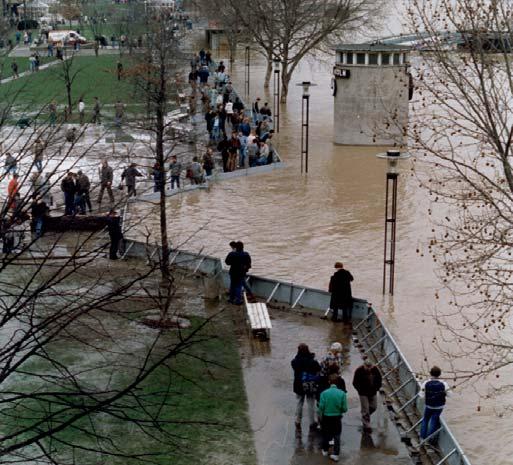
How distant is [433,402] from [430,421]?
338mm

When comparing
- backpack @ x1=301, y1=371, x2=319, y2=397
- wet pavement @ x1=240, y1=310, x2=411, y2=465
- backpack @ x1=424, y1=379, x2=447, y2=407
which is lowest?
wet pavement @ x1=240, y1=310, x2=411, y2=465

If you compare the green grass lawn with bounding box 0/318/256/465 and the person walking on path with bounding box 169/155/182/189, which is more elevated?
the person walking on path with bounding box 169/155/182/189

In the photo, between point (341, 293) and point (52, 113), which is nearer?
point (341, 293)

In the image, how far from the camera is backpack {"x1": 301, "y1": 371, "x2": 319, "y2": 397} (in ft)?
49.5

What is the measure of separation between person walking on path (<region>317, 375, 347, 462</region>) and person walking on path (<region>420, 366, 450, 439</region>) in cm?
99

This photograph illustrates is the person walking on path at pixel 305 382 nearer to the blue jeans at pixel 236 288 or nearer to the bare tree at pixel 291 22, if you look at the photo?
the blue jeans at pixel 236 288

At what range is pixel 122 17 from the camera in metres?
76.1

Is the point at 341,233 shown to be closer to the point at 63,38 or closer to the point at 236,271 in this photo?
the point at 236,271

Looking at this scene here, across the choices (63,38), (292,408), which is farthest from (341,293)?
(63,38)

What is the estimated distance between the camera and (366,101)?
3766cm

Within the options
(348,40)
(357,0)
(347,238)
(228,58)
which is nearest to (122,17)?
(228,58)

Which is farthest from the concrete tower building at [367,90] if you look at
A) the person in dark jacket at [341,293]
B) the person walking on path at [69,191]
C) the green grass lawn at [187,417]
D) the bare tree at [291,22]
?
the green grass lawn at [187,417]

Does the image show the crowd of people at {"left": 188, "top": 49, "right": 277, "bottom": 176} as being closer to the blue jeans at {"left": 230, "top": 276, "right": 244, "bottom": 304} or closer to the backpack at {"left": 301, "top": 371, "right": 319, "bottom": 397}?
the blue jeans at {"left": 230, "top": 276, "right": 244, "bottom": 304}

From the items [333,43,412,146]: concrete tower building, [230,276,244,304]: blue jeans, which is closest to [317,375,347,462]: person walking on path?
[230,276,244,304]: blue jeans
